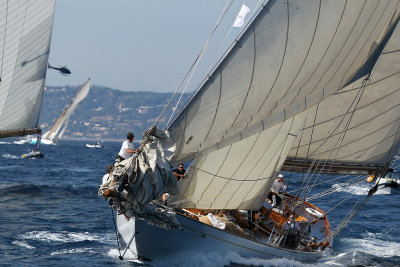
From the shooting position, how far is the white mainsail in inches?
543

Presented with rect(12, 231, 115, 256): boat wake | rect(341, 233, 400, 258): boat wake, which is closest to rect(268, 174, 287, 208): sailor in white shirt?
rect(341, 233, 400, 258): boat wake

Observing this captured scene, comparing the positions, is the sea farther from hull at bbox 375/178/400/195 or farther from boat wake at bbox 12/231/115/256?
hull at bbox 375/178/400/195

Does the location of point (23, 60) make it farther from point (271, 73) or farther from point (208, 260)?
point (271, 73)

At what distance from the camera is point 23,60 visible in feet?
100

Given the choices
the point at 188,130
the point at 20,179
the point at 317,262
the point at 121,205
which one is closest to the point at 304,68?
the point at 188,130

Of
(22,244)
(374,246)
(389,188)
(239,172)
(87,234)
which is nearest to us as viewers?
(239,172)

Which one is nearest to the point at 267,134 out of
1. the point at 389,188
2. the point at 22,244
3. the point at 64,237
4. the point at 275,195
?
the point at 275,195

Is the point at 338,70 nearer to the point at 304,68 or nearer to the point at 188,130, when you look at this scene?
the point at 304,68

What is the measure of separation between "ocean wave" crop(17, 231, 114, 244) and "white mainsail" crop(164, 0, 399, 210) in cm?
625

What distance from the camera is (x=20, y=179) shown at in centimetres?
4266

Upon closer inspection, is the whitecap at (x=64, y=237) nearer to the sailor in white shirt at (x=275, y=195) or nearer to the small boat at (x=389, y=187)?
the sailor in white shirt at (x=275, y=195)

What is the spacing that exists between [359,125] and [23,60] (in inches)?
624

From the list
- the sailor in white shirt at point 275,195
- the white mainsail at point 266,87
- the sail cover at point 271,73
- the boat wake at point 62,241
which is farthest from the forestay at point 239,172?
the boat wake at point 62,241

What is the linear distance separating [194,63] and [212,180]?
130 inches
